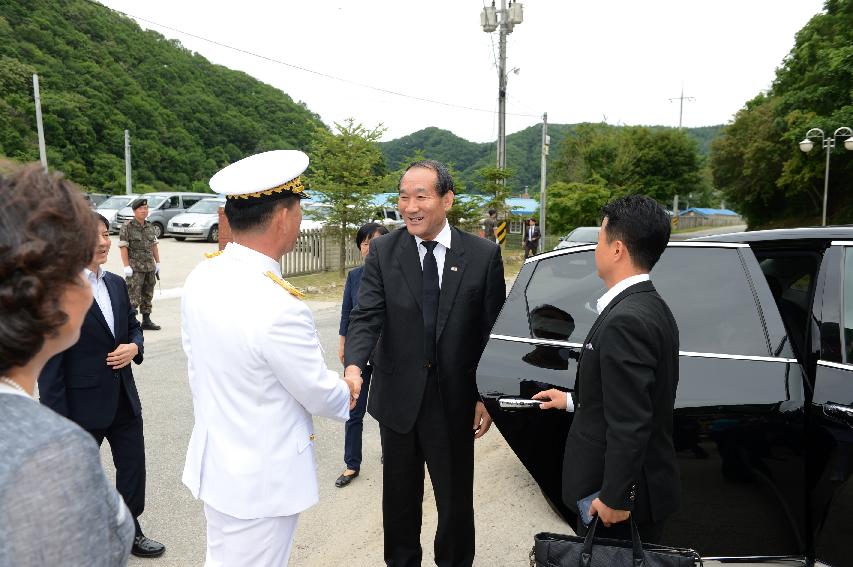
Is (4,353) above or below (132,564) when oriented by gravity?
above

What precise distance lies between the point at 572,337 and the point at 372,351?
3.27ft

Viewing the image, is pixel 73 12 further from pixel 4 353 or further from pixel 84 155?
pixel 4 353

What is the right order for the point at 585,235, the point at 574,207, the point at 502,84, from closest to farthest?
the point at 585,235 → the point at 502,84 → the point at 574,207

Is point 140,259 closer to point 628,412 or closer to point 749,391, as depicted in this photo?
point 749,391

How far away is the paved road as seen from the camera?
336 cm

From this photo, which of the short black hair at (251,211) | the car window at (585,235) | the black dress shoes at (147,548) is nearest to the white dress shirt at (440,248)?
the short black hair at (251,211)

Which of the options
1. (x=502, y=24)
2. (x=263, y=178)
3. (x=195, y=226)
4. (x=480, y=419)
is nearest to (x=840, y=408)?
(x=480, y=419)

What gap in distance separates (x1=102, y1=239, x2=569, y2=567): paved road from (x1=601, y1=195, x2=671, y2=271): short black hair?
4.38 ft

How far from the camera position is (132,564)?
128 inches

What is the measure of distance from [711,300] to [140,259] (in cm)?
894

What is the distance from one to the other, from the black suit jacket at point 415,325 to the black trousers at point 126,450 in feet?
4.22

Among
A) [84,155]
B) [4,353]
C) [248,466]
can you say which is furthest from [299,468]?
[84,155]

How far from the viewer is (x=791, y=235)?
2.88 m

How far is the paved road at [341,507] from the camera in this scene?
3.36 metres
